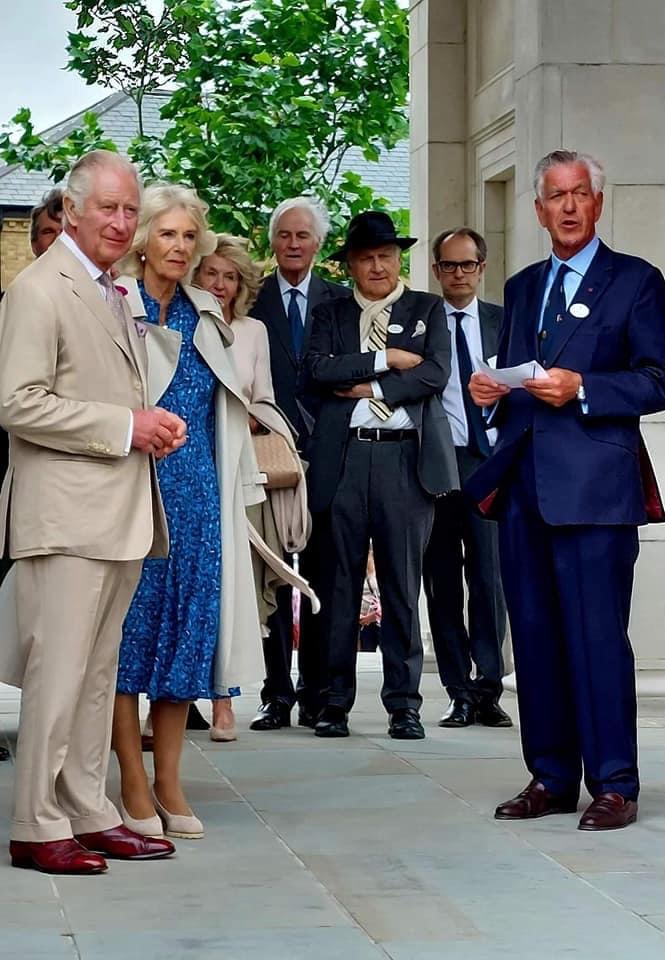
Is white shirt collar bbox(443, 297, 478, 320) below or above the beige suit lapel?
above

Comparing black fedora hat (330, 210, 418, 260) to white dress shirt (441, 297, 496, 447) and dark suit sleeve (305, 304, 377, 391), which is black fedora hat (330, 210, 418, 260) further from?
white dress shirt (441, 297, 496, 447)

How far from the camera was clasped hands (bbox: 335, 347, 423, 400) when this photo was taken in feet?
26.3

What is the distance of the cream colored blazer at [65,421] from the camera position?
518 centimetres

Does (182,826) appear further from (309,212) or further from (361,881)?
(309,212)

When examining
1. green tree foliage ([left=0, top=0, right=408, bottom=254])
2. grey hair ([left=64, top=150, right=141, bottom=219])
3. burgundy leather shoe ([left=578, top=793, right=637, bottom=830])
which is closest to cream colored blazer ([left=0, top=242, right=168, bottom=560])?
grey hair ([left=64, top=150, right=141, bottom=219])

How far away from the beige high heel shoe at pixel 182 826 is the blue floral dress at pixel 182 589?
1.27 feet

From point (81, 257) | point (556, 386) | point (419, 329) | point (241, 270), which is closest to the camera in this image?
point (81, 257)

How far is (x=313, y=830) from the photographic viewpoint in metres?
5.98

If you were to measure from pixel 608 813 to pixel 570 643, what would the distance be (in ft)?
1.88

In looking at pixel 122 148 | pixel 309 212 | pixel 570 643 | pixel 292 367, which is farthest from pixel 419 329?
pixel 122 148

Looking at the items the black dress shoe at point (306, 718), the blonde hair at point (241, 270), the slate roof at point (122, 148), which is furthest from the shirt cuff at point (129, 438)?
the slate roof at point (122, 148)

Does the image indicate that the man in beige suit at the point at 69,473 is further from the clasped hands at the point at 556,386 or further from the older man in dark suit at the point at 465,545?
the older man in dark suit at the point at 465,545

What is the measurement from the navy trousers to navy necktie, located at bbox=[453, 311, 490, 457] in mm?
2184

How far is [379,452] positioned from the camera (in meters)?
8.12
